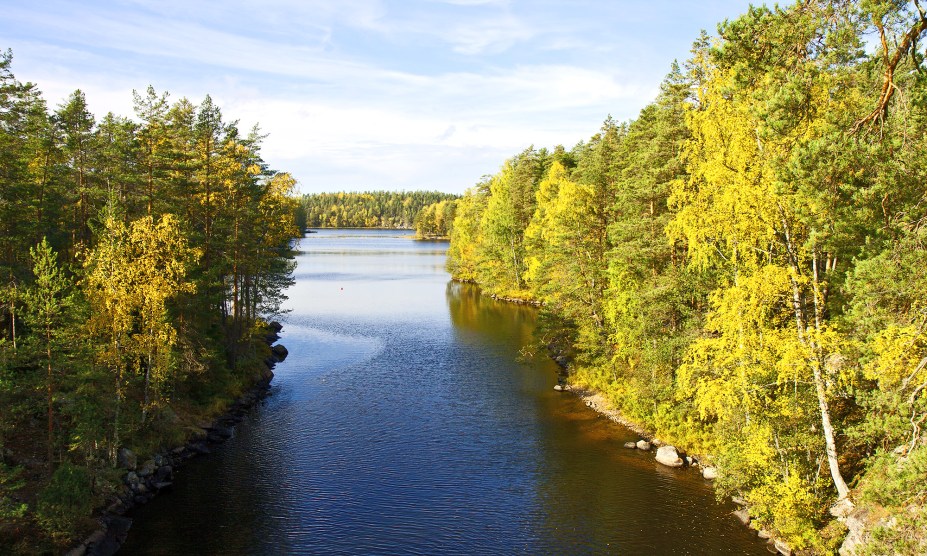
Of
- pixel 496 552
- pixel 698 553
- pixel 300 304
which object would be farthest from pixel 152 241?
pixel 300 304

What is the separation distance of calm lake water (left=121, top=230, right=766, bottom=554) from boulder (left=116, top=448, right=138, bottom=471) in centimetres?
208

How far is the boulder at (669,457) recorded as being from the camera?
93.2 feet

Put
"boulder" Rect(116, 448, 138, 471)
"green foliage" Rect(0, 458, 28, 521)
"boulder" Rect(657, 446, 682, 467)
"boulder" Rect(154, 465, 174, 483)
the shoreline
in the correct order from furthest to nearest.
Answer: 1. "boulder" Rect(657, 446, 682, 467)
2. "boulder" Rect(154, 465, 174, 483)
3. "boulder" Rect(116, 448, 138, 471)
4. the shoreline
5. "green foliage" Rect(0, 458, 28, 521)

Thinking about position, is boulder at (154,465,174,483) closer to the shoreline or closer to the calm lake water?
the calm lake water

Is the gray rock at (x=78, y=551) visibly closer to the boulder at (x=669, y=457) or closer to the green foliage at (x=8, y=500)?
the green foliage at (x=8, y=500)

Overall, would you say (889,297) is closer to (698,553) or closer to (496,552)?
(698,553)

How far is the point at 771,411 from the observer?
20578 millimetres

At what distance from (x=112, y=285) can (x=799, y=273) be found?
26.5 metres

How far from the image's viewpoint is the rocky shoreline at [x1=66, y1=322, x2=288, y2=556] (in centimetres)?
2138

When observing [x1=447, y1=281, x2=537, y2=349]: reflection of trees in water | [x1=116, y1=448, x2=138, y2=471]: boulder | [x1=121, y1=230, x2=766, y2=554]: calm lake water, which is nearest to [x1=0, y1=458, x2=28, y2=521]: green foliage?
[x1=121, y1=230, x2=766, y2=554]: calm lake water

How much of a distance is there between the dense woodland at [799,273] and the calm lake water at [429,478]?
346 cm

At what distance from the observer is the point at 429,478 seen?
26938 millimetres

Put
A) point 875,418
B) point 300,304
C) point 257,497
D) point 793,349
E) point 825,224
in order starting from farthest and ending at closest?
point 300,304 → point 257,497 → point 793,349 → point 825,224 → point 875,418

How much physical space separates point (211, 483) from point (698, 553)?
20.4 meters
